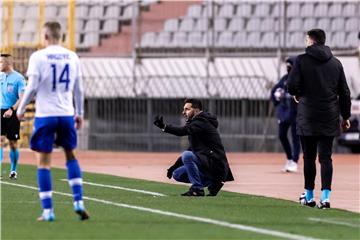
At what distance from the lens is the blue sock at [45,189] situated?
11477 mm

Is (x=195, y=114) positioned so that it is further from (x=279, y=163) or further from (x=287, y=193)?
(x=279, y=163)

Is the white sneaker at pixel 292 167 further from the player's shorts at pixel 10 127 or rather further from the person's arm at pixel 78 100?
the person's arm at pixel 78 100

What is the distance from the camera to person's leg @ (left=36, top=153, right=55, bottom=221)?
11445 mm

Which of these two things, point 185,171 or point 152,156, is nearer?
point 185,171

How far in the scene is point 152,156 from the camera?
28078mm

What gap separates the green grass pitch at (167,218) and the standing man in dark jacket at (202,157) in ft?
0.79

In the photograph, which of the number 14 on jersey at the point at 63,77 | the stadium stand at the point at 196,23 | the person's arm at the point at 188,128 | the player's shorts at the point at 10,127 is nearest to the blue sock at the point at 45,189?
the number 14 on jersey at the point at 63,77

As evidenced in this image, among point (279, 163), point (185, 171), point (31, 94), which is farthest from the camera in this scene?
point (279, 163)

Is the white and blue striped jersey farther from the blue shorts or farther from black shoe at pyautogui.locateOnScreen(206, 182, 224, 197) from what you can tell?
black shoe at pyautogui.locateOnScreen(206, 182, 224, 197)

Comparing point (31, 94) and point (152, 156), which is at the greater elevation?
point (31, 94)

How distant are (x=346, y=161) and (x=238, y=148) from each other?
485 cm

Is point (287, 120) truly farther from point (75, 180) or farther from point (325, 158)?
point (75, 180)

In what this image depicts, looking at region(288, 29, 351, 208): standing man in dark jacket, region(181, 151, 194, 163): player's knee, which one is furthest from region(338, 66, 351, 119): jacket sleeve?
region(181, 151, 194, 163): player's knee

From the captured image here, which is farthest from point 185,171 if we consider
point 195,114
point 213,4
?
point 213,4
